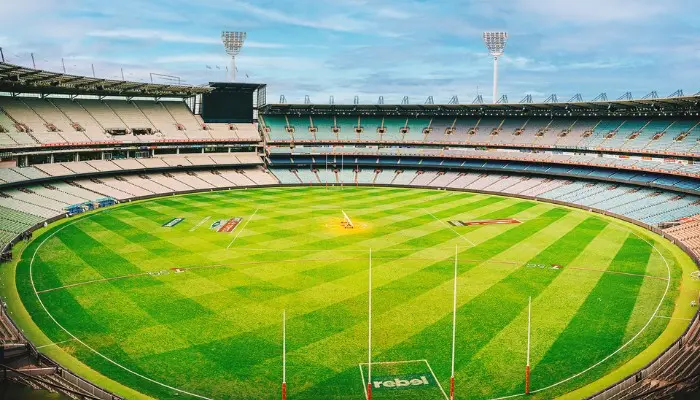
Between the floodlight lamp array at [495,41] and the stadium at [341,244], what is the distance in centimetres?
121

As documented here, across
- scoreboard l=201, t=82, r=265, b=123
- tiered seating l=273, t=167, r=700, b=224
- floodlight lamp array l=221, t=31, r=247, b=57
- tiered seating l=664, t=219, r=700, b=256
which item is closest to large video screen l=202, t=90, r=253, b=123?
scoreboard l=201, t=82, r=265, b=123

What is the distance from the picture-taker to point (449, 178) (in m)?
90.5

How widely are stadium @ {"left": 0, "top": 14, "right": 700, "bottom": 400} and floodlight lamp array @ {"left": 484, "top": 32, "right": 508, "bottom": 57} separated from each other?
1208mm

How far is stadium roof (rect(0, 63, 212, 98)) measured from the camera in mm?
61281

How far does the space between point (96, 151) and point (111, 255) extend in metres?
43.9

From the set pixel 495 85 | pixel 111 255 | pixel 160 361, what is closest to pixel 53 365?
pixel 160 361

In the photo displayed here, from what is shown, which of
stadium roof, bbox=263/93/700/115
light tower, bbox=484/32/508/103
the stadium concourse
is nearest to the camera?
the stadium concourse

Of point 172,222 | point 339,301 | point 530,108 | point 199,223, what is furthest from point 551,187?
point 339,301

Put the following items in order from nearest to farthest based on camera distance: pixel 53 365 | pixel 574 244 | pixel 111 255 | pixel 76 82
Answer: pixel 53 365 < pixel 111 255 < pixel 574 244 < pixel 76 82

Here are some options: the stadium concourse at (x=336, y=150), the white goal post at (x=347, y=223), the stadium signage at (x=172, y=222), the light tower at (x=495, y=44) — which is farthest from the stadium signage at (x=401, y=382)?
the light tower at (x=495, y=44)

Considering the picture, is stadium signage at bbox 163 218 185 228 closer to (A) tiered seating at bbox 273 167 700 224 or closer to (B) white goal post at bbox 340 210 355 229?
(B) white goal post at bbox 340 210 355 229

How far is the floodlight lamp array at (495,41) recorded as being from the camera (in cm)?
9700

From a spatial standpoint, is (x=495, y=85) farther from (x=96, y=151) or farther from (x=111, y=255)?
(x=111, y=255)

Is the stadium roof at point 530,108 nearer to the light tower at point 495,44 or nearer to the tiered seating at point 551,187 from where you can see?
the light tower at point 495,44
